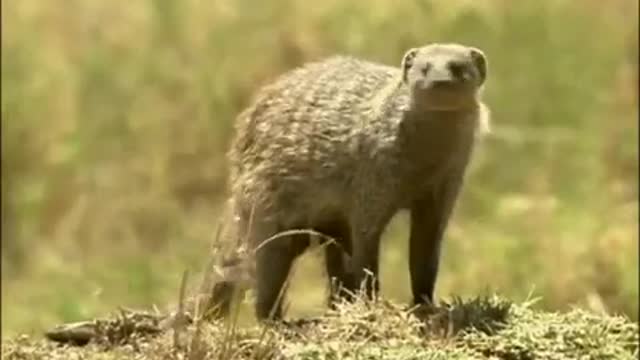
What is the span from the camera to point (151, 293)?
789 cm

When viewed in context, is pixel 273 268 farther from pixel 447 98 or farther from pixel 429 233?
pixel 447 98

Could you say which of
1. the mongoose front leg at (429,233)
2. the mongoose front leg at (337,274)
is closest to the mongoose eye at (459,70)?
the mongoose front leg at (429,233)

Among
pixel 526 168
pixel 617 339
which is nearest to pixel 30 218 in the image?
pixel 526 168

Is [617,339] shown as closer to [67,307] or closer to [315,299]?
[315,299]

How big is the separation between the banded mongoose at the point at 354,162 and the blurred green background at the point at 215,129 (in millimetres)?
2800

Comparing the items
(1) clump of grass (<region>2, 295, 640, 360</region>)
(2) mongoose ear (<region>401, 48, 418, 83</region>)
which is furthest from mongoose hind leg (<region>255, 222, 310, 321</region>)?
(2) mongoose ear (<region>401, 48, 418, 83</region>)

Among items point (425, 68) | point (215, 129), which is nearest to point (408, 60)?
point (425, 68)

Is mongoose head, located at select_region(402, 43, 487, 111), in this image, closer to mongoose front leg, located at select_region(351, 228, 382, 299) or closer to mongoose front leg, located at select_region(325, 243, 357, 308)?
mongoose front leg, located at select_region(351, 228, 382, 299)

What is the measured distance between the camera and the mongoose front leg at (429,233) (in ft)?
16.2

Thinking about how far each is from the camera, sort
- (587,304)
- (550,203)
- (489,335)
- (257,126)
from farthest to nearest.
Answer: (550,203) < (587,304) < (257,126) < (489,335)

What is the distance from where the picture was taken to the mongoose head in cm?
453

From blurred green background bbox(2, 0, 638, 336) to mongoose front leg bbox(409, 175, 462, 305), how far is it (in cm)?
289

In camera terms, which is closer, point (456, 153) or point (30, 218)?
point (456, 153)

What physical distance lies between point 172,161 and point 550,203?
175 centimetres
